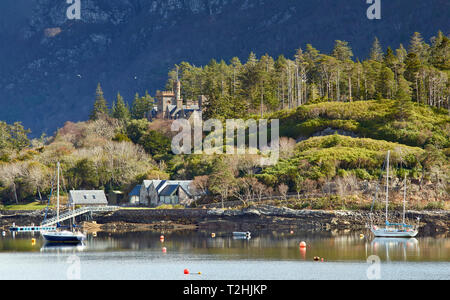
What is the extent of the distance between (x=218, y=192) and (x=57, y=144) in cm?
4715

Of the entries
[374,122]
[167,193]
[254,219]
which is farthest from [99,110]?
[254,219]

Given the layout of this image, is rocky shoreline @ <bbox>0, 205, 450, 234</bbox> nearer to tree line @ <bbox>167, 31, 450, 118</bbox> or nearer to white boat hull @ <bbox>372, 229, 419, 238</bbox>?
white boat hull @ <bbox>372, 229, 419, 238</bbox>

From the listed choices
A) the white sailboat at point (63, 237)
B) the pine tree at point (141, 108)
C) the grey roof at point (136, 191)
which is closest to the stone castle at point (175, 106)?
the pine tree at point (141, 108)

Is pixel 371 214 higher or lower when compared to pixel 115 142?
lower

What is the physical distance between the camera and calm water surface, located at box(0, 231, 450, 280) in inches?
2167

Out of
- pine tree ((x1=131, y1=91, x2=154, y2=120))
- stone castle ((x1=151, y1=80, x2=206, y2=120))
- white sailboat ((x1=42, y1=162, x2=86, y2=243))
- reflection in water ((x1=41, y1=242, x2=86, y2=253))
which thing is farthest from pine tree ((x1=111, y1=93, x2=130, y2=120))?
reflection in water ((x1=41, y1=242, x2=86, y2=253))

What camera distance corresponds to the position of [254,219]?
301 feet

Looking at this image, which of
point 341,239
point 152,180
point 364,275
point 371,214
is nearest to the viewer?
point 364,275

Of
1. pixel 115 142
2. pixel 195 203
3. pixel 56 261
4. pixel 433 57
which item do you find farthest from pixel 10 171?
pixel 433 57

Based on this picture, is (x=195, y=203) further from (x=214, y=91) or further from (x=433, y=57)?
(x=433, y=57)

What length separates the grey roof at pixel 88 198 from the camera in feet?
347

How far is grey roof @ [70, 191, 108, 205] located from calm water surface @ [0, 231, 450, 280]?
70.9ft
